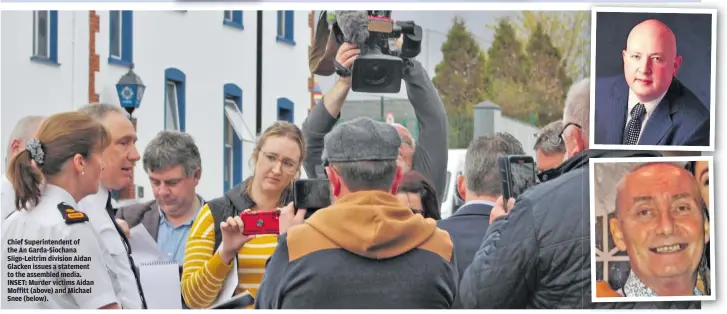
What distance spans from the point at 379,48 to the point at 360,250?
4.06ft

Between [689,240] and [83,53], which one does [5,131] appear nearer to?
[83,53]

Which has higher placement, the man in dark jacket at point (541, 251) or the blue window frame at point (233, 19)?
the blue window frame at point (233, 19)

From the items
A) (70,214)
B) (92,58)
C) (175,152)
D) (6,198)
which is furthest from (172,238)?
(92,58)

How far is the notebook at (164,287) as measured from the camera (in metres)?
4.64

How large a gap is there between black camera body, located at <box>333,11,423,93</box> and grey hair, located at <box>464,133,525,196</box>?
433 millimetres

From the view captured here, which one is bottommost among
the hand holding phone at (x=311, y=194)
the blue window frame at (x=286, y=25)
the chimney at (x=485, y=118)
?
the hand holding phone at (x=311, y=194)

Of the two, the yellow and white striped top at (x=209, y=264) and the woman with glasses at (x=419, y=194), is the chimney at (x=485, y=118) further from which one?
the yellow and white striped top at (x=209, y=264)

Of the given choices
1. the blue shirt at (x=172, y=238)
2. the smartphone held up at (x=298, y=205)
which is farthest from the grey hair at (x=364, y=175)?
the blue shirt at (x=172, y=238)

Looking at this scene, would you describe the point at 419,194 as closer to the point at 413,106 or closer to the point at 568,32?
the point at 413,106

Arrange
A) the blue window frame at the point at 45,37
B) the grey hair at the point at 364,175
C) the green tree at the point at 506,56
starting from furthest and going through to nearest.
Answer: the green tree at the point at 506,56
the blue window frame at the point at 45,37
the grey hair at the point at 364,175

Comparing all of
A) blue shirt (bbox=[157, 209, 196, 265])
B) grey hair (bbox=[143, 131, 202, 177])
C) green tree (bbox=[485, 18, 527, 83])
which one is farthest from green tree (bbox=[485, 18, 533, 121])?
blue shirt (bbox=[157, 209, 196, 265])

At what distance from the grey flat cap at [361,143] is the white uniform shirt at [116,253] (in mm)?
1071

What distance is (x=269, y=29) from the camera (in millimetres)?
4711
